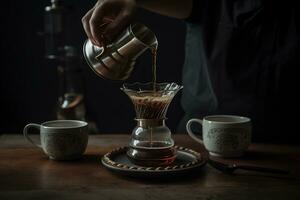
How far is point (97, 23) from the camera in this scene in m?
1.08

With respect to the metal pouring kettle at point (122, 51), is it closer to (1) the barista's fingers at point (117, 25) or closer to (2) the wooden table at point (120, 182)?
(1) the barista's fingers at point (117, 25)

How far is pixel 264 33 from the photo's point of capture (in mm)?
1400

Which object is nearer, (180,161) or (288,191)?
(288,191)

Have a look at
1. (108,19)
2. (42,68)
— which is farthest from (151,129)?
(42,68)

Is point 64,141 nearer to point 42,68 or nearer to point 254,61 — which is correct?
point 254,61

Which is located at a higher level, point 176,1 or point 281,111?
point 176,1

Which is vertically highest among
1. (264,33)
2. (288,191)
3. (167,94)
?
(264,33)

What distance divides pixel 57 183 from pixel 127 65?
1.02 feet

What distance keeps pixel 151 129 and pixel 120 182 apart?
6.0 inches

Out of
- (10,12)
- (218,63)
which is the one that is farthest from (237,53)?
(10,12)

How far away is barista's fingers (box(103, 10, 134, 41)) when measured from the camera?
106 cm

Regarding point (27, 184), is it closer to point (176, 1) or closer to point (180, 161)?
point (180, 161)

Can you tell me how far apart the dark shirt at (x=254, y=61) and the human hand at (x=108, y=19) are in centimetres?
39

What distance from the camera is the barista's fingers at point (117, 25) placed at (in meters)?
1.06
